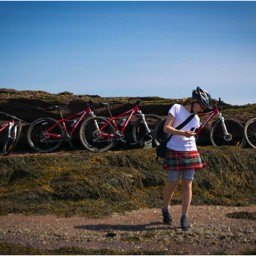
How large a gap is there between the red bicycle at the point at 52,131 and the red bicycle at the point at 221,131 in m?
1.85

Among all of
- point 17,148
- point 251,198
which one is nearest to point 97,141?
point 17,148

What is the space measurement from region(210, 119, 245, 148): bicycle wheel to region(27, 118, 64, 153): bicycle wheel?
12.9 ft

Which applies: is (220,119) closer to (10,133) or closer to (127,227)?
(10,133)

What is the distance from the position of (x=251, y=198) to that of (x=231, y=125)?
3.61 meters

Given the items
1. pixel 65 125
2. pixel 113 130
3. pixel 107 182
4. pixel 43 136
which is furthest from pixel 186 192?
pixel 65 125

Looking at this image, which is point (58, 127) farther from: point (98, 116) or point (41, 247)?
point (41, 247)

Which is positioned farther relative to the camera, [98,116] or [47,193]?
[98,116]

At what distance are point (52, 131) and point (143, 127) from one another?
94.9 inches

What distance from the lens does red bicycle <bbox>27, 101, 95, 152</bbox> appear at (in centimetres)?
1405

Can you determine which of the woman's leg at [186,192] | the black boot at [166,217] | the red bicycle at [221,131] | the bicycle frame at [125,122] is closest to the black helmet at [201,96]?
the woman's leg at [186,192]

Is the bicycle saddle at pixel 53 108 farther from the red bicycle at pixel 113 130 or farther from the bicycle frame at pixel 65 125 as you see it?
the red bicycle at pixel 113 130

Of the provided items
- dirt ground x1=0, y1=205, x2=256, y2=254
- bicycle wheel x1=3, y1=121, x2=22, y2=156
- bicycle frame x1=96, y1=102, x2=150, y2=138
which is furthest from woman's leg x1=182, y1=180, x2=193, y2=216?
bicycle wheel x1=3, y1=121, x2=22, y2=156

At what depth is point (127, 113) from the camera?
14.4 metres

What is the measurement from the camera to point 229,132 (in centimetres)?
1405
